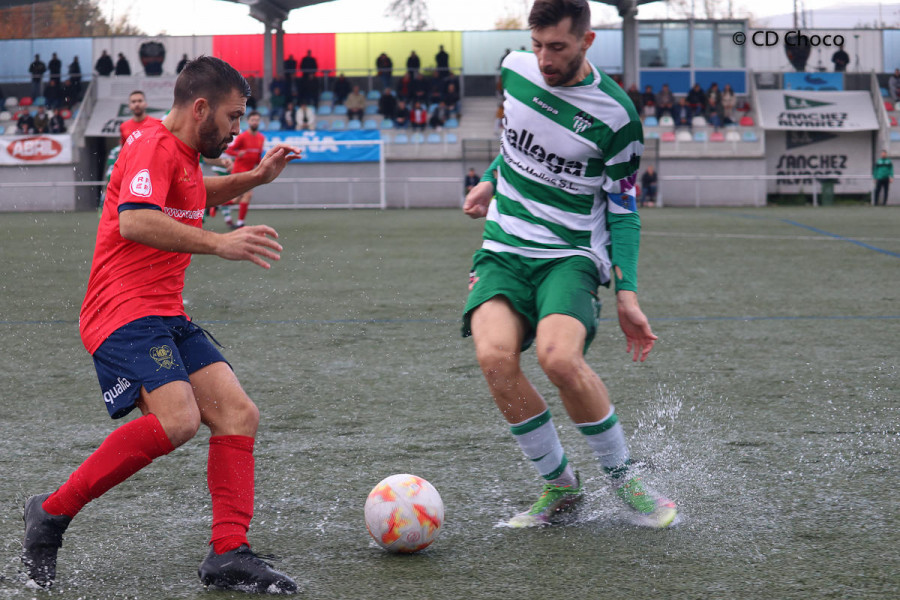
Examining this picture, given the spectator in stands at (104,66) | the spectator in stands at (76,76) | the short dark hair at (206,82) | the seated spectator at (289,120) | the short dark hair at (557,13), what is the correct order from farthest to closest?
the spectator in stands at (104,66)
the spectator in stands at (76,76)
the seated spectator at (289,120)
the short dark hair at (557,13)
the short dark hair at (206,82)

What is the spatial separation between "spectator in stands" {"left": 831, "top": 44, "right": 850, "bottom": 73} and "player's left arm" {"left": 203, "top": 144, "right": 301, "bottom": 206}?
3411 centimetres

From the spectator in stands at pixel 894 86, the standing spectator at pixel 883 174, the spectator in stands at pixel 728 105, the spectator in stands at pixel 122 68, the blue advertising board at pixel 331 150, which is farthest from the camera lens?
the spectator in stands at pixel 894 86

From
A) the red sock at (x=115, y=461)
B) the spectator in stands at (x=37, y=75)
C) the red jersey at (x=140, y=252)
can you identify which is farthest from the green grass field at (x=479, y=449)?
the spectator in stands at (x=37, y=75)

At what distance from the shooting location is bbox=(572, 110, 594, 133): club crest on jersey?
11.0ft

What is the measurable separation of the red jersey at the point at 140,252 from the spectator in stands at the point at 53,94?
3183cm

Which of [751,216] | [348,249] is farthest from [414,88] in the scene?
[348,249]

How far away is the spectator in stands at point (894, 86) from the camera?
33.5 metres

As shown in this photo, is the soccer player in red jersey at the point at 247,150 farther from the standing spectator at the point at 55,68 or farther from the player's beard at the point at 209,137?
the standing spectator at the point at 55,68

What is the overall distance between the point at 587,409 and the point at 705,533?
516 mm

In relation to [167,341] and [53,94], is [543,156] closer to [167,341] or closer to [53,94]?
[167,341]

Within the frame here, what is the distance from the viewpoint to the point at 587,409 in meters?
3.20

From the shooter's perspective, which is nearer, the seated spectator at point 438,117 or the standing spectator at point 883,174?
the standing spectator at point 883,174

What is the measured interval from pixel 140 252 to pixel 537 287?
126 cm

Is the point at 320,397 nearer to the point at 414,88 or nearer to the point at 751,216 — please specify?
the point at 751,216
